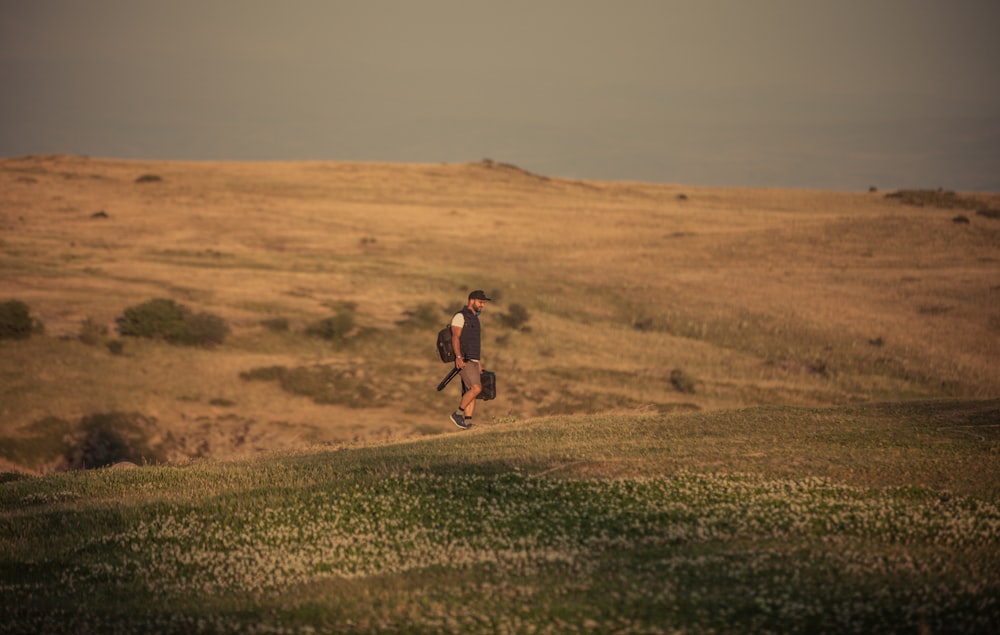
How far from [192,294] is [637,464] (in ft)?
131

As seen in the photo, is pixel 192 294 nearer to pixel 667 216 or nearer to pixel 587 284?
pixel 587 284

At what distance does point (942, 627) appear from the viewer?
29.8 feet

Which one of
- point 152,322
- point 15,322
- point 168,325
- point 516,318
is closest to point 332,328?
point 168,325

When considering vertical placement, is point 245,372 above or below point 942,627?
below

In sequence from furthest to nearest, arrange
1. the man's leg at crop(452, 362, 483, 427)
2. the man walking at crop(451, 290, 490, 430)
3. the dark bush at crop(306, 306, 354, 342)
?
the dark bush at crop(306, 306, 354, 342)
the man's leg at crop(452, 362, 483, 427)
the man walking at crop(451, 290, 490, 430)

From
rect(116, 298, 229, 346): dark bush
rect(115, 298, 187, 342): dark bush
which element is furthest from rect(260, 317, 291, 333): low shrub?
rect(115, 298, 187, 342): dark bush

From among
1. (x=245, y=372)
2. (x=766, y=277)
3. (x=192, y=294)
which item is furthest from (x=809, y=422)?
(x=766, y=277)

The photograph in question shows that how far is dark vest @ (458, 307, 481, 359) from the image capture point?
2125 cm

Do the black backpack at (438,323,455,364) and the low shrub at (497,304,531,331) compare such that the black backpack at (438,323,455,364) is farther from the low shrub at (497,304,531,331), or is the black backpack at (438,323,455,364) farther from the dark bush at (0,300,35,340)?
the low shrub at (497,304,531,331)

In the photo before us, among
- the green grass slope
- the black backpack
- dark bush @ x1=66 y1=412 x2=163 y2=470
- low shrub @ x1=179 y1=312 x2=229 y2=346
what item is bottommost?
dark bush @ x1=66 y1=412 x2=163 y2=470

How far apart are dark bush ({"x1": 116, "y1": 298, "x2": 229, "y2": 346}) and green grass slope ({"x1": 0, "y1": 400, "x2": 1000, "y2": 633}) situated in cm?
2603

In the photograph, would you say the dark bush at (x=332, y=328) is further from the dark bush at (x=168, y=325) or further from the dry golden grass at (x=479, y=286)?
the dark bush at (x=168, y=325)

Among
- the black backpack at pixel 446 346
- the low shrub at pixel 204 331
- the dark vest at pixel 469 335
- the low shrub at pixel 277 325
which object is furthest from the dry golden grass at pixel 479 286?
the black backpack at pixel 446 346

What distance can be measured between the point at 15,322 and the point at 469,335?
26380mm
